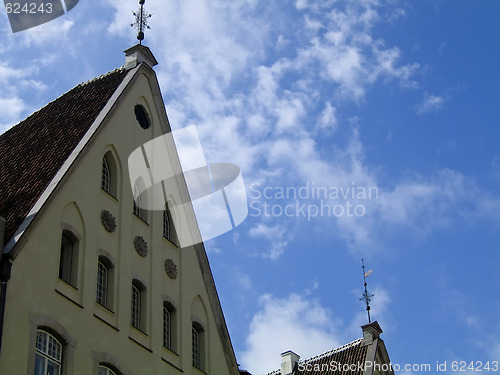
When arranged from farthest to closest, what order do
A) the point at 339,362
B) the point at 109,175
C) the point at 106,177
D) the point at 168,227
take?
1. the point at 339,362
2. the point at 168,227
3. the point at 109,175
4. the point at 106,177

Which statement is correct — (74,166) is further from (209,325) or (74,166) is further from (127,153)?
(209,325)

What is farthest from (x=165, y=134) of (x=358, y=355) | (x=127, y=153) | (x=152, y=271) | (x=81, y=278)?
(x=358, y=355)

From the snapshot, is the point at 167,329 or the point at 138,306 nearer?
the point at 138,306

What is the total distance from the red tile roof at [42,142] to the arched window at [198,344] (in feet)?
24.7

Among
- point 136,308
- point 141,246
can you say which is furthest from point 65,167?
point 136,308

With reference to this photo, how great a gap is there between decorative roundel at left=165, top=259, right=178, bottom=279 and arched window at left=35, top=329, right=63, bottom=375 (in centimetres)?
673

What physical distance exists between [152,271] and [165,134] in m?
5.79

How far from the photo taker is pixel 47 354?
78.6 feet

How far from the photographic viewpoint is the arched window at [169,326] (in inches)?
1176

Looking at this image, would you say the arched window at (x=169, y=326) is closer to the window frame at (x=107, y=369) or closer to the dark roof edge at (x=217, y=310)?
the dark roof edge at (x=217, y=310)

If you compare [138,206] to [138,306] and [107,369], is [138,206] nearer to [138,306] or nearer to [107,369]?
[138,306]

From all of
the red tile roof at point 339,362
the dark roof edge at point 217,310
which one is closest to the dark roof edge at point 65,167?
the dark roof edge at point 217,310

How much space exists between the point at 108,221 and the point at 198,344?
19.8ft

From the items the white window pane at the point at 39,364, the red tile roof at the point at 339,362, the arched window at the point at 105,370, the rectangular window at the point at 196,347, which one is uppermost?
the red tile roof at the point at 339,362
